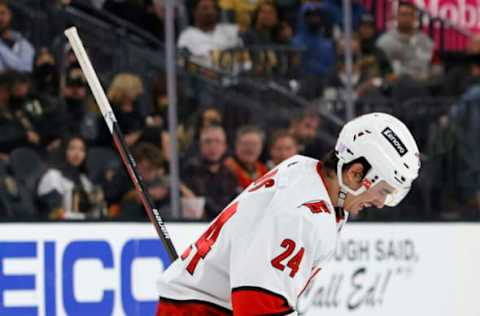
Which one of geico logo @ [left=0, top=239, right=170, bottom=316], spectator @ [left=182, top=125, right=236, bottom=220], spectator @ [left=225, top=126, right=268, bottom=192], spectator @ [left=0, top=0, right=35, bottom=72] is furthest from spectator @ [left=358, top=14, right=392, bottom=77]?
spectator @ [left=0, top=0, right=35, bottom=72]

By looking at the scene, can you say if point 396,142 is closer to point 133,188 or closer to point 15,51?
point 133,188

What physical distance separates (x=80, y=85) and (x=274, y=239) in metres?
3.70

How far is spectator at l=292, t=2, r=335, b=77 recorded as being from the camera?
7520mm

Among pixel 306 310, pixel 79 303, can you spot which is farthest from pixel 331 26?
pixel 79 303

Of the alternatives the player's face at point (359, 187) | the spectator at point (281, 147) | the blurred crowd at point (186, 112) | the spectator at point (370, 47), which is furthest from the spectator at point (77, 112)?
the player's face at point (359, 187)

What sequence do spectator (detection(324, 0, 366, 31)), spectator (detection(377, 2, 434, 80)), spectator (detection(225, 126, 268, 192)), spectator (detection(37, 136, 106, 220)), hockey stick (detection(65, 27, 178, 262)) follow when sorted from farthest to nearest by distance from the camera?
spectator (detection(377, 2, 434, 80)) < spectator (detection(324, 0, 366, 31)) < spectator (detection(225, 126, 268, 192)) < spectator (detection(37, 136, 106, 220)) < hockey stick (detection(65, 27, 178, 262))

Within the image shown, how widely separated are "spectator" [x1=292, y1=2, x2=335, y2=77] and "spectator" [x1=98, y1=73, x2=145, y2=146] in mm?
1144

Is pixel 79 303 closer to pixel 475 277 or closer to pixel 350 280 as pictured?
pixel 350 280

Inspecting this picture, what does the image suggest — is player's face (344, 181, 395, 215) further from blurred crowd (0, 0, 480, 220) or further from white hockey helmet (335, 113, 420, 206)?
blurred crowd (0, 0, 480, 220)

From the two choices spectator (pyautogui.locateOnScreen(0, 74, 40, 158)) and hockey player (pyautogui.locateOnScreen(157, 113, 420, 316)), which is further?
spectator (pyautogui.locateOnScreen(0, 74, 40, 158))

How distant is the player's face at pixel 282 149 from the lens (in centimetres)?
714

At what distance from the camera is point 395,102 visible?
24.6 feet

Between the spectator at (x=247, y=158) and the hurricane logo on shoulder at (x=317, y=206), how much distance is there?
3513mm

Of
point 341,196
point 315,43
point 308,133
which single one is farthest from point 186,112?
point 341,196
